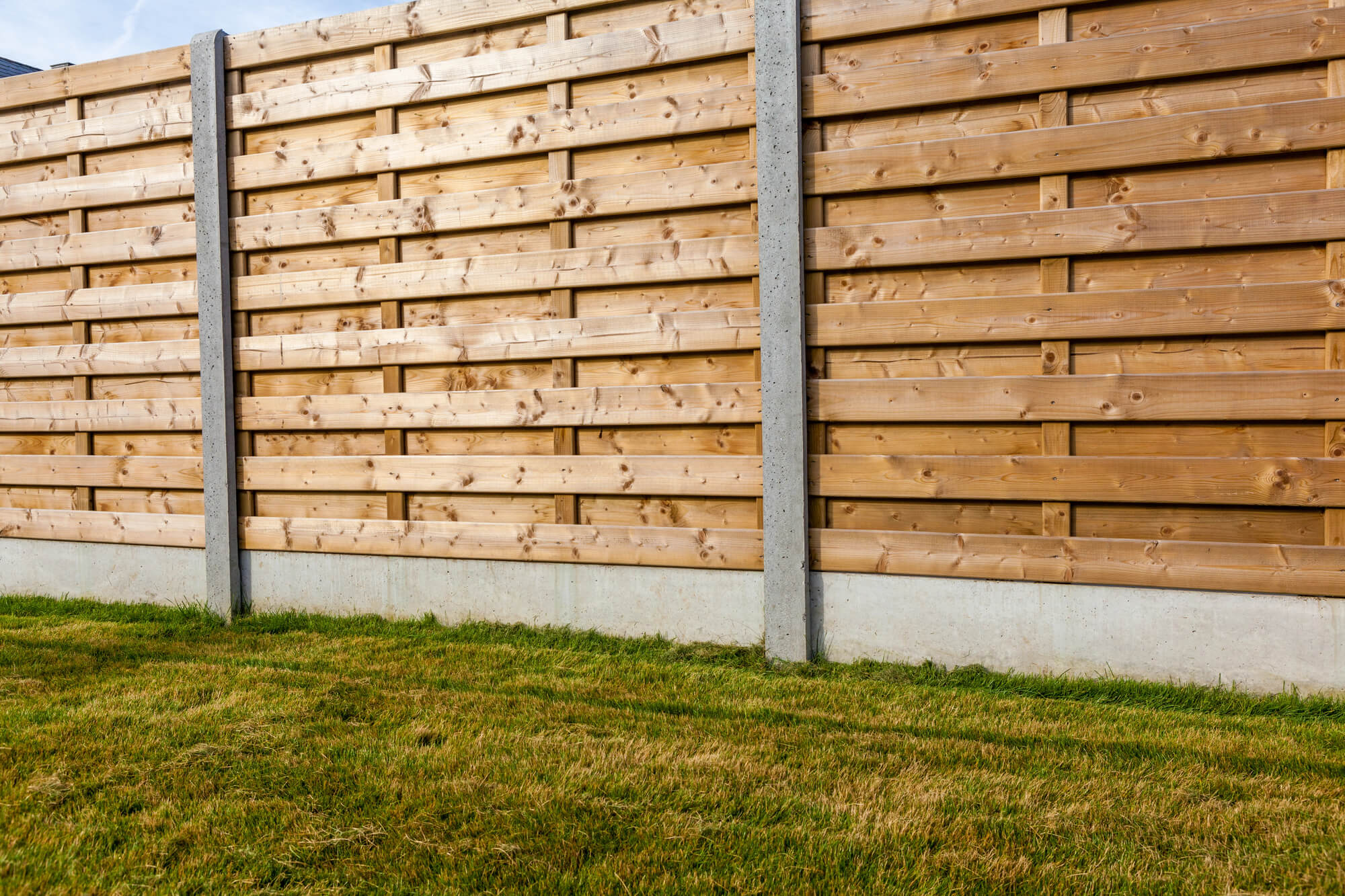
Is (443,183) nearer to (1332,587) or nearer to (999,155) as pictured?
(999,155)

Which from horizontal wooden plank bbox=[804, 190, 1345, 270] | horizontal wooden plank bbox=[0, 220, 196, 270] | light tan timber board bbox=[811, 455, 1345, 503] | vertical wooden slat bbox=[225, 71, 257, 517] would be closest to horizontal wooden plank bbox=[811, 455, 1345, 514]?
light tan timber board bbox=[811, 455, 1345, 503]

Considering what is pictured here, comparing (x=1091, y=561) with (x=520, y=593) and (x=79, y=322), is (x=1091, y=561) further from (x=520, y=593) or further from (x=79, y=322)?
(x=79, y=322)

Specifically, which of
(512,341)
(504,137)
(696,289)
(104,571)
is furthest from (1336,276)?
(104,571)

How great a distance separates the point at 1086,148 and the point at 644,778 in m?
3.21

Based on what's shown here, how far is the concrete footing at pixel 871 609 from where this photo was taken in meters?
3.92

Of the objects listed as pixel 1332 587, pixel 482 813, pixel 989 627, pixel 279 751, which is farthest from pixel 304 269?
pixel 1332 587

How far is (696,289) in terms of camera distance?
4.75 metres

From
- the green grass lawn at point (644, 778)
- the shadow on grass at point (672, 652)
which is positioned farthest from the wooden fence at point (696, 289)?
the green grass lawn at point (644, 778)

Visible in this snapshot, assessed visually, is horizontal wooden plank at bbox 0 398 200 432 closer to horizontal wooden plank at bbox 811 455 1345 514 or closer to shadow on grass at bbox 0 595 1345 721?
shadow on grass at bbox 0 595 1345 721

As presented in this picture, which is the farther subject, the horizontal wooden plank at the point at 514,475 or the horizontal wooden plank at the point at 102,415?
the horizontal wooden plank at the point at 102,415

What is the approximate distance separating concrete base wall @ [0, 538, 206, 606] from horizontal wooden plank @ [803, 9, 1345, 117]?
4.60 metres

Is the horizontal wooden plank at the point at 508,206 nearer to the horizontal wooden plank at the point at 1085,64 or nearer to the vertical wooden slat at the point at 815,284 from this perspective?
the vertical wooden slat at the point at 815,284

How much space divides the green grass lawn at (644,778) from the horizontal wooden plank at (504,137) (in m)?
2.62

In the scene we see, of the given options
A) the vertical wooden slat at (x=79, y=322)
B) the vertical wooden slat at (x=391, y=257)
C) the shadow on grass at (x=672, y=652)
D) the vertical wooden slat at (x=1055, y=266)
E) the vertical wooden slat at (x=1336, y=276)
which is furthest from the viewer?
the vertical wooden slat at (x=79, y=322)
